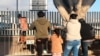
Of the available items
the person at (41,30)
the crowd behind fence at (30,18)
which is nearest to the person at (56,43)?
the person at (41,30)

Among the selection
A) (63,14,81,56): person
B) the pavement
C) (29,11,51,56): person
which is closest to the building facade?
the pavement

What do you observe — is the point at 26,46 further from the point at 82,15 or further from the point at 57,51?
the point at 57,51

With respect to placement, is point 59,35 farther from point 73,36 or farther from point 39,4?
point 39,4

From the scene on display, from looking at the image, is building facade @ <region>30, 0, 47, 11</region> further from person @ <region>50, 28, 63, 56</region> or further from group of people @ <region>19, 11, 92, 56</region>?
person @ <region>50, 28, 63, 56</region>

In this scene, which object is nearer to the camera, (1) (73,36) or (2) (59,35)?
(1) (73,36)

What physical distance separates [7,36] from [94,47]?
642 cm

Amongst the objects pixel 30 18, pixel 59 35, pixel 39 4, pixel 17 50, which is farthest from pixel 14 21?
pixel 59 35

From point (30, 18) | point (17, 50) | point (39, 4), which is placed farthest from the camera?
point (39, 4)

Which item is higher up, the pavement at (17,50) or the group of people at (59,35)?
the group of people at (59,35)

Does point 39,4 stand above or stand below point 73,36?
above

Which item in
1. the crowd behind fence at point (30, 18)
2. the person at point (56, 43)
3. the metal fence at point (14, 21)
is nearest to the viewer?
the person at point (56, 43)

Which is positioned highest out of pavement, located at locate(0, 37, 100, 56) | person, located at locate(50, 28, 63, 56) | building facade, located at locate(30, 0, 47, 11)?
building facade, located at locate(30, 0, 47, 11)

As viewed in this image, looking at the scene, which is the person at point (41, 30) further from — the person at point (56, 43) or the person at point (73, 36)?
Result: the person at point (73, 36)

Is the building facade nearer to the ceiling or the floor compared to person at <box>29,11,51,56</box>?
nearer to the ceiling
